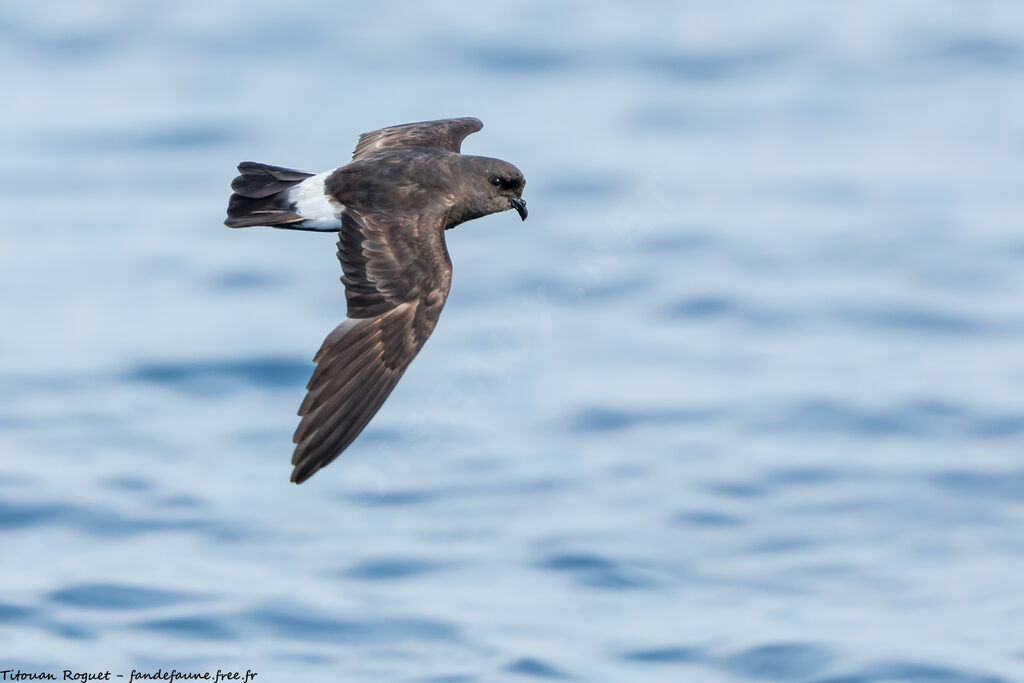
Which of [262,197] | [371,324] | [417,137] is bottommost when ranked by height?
[371,324]

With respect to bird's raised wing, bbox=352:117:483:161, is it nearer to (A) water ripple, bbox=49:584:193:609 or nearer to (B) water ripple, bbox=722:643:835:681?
(A) water ripple, bbox=49:584:193:609

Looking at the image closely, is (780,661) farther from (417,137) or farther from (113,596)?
(417,137)

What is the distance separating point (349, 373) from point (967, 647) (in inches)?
498

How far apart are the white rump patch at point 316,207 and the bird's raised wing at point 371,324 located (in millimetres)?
103

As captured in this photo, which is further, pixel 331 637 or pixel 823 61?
pixel 823 61

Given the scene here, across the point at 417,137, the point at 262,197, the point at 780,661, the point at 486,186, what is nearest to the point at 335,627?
the point at 780,661

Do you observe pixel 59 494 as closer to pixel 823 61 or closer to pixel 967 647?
pixel 967 647

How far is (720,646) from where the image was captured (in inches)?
749

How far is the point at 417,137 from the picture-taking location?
10617 millimetres

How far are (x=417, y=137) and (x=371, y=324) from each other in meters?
2.23

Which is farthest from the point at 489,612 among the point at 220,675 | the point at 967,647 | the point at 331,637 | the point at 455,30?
the point at 455,30

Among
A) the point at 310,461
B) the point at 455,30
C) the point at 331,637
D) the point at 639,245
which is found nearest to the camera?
the point at 310,461

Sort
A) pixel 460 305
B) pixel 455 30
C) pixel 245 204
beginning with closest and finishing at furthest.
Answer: pixel 245 204 → pixel 460 305 → pixel 455 30

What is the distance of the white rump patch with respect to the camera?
9273 millimetres
